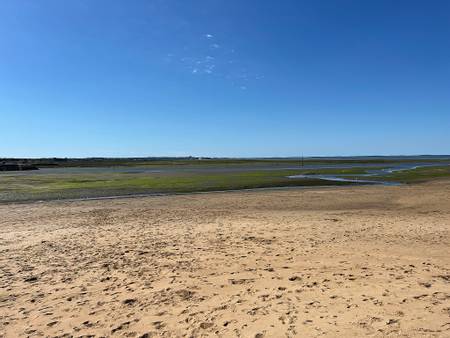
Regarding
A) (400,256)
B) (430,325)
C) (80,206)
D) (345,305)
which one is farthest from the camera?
(80,206)

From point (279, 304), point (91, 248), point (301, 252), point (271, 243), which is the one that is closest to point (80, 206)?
point (91, 248)

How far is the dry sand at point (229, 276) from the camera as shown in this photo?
241 inches

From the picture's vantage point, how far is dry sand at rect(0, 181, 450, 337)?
6.13 meters

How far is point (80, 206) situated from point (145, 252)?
14.2 meters

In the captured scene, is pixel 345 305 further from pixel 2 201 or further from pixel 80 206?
pixel 2 201

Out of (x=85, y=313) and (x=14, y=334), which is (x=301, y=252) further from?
(x=14, y=334)

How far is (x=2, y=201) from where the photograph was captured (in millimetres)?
26359

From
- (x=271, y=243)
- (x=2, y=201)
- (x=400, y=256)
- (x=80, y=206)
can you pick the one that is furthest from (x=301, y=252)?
(x=2, y=201)

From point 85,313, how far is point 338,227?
10.8 meters

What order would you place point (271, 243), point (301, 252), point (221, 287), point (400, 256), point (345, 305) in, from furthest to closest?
point (271, 243) → point (301, 252) → point (400, 256) → point (221, 287) → point (345, 305)

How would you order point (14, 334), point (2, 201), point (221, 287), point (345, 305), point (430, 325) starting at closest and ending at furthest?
point (430, 325)
point (14, 334)
point (345, 305)
point (221, 287)
point (2, 201)

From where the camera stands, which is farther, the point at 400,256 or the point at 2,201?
the point at 2,201

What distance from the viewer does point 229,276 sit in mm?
8664

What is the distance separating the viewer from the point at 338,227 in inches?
563
